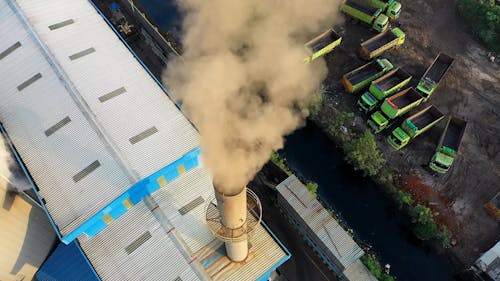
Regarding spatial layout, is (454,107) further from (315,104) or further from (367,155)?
(315,104)

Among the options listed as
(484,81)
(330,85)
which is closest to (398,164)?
(330,85)

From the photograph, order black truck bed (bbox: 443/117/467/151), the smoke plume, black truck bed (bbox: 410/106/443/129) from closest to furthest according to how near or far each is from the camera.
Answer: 1. the smoke plume
2. black truck bed (bbox: 443/117/467/151)
3. black truck bed (bbox: 410/106/443/129)

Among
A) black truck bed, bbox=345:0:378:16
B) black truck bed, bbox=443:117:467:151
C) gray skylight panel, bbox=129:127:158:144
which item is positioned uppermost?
black truck bed, bbox=345:0:378:16

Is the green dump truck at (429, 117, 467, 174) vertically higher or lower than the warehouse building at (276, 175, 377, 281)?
higher

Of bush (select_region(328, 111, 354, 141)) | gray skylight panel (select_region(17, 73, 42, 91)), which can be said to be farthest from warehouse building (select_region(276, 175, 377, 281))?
gray skylight panel (select_region(17, 73, 42, 91))

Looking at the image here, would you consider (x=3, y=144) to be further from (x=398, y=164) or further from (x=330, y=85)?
(x=398, y=164)

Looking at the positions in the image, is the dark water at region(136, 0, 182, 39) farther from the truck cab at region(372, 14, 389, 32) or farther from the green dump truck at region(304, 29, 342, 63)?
the truck cab at region(372, 14, 389, 32)

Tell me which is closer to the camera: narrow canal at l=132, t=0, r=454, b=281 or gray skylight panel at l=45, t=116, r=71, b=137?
gray skylight panel at l=45, t=116, r=71, b=137
